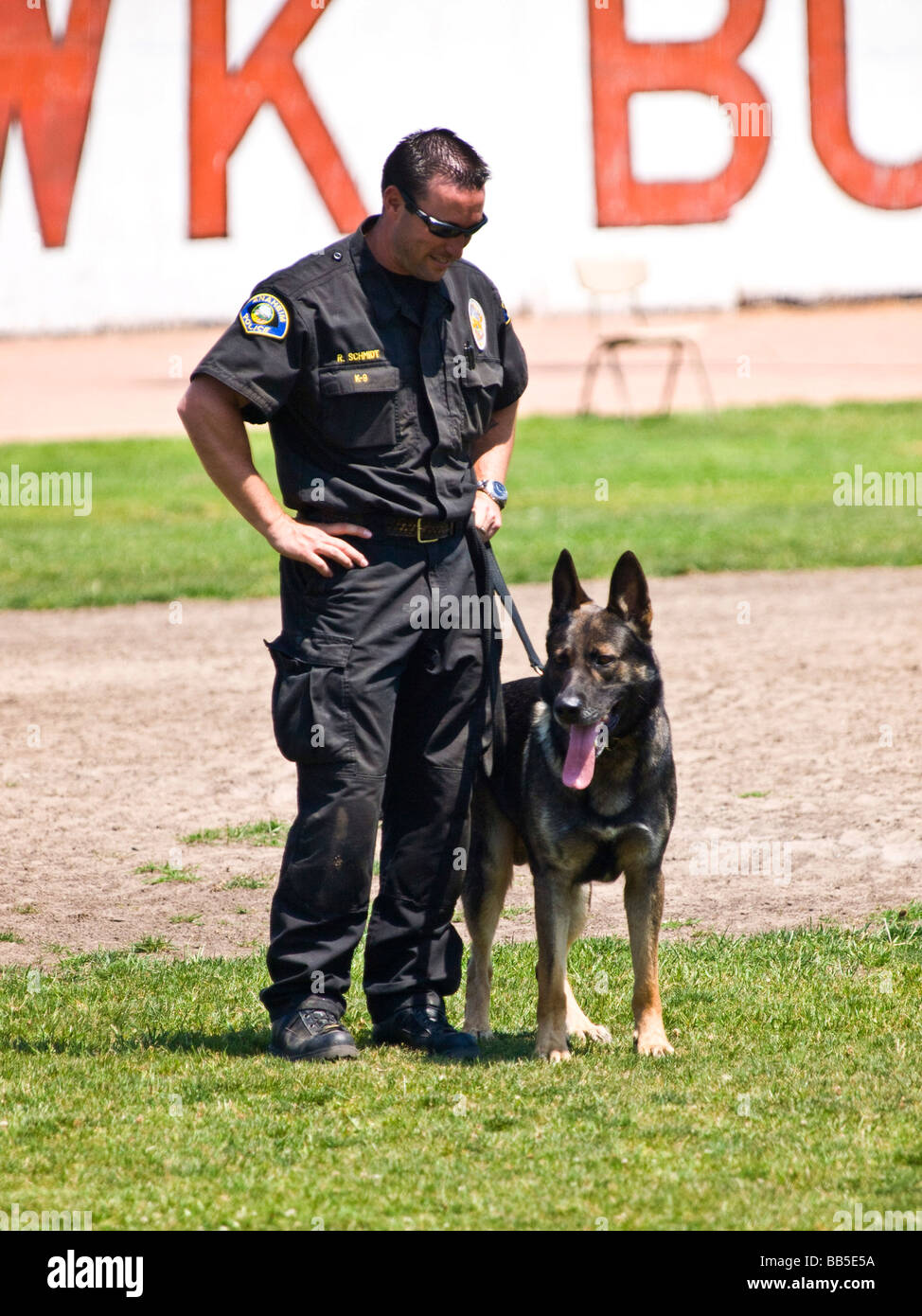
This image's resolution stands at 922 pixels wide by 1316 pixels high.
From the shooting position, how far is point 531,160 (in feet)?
79.1

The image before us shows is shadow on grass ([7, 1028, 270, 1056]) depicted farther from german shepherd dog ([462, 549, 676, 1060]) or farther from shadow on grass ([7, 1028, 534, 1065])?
Answer: german shepherd dog ([462, 549, 676, 1060])

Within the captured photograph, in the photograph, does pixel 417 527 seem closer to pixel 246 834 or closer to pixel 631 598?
pixel 631 598

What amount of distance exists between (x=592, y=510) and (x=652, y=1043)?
10.3 m

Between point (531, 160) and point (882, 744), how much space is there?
17541 millimetres

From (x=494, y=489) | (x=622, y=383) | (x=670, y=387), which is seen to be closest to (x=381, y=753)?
(x=494, y=489)

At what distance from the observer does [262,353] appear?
4.47m

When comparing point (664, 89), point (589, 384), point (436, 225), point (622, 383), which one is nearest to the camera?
point (436, 225)

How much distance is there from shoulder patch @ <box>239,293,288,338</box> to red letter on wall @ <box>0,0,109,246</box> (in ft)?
66.2

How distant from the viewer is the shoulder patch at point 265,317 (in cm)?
447

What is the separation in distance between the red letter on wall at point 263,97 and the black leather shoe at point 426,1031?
64.8ft

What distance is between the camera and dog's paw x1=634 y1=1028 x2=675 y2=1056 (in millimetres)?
4785

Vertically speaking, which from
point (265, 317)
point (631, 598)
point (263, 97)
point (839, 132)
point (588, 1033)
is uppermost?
point (263, 97)
